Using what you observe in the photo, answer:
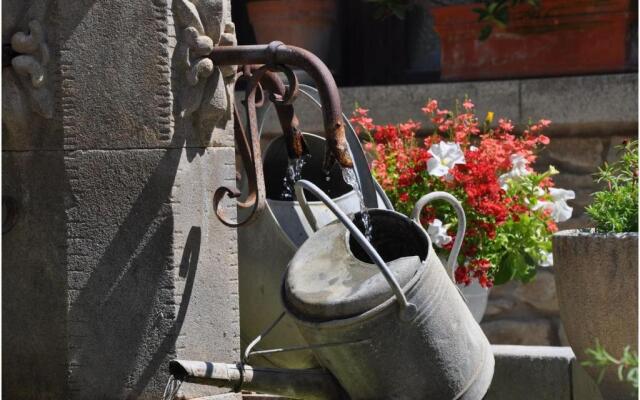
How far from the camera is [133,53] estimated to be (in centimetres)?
262

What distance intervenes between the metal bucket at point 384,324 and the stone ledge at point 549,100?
1.83m

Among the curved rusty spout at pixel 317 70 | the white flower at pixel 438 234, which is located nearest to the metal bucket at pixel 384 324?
the curved rusty spout at pixel 317 70

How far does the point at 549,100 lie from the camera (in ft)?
13.9

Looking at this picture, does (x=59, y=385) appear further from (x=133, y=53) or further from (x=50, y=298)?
(x=133, y=53)

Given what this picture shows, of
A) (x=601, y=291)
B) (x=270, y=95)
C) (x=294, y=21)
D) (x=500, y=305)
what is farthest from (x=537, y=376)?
(x=294, y=21)

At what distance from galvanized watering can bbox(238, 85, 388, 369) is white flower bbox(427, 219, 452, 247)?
319 mm

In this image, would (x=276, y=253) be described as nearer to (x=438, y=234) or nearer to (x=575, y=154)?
(x=438, y=234)

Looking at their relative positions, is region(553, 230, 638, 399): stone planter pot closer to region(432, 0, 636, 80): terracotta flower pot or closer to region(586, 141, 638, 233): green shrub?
region(586, 141, 638, 233): green shrub

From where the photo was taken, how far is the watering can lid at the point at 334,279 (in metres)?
2.36

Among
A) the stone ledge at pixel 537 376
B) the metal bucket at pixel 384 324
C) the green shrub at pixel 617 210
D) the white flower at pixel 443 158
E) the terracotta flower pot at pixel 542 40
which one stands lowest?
the stone ledge at pixel 537 376

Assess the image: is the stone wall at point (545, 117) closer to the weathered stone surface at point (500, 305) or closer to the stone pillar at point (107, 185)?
the weathered stone surface at point (500, 305)

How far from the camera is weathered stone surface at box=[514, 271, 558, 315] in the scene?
4379mm

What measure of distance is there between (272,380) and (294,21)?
228 centimetres

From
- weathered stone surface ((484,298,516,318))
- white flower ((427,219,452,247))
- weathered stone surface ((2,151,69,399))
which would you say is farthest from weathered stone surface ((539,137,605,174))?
weathered stone surface ((2,151,69,399))
